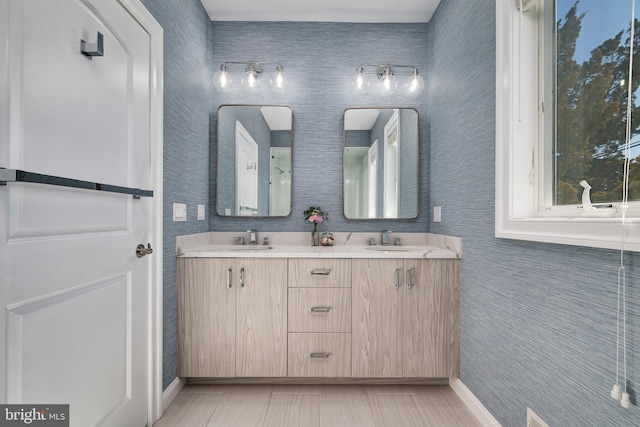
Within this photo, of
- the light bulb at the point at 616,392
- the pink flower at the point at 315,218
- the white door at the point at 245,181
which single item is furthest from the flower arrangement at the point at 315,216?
the light bulb at the point at 616,392

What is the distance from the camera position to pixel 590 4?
1163 mm

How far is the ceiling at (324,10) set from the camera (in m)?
2.28

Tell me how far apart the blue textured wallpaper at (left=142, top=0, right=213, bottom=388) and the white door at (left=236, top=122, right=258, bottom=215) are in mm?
242

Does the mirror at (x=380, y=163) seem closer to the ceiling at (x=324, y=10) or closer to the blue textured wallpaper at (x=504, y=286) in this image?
the blue textured wallpaper at (x=504, y=286)

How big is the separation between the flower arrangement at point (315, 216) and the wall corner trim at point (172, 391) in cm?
126

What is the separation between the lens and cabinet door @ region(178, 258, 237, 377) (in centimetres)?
193

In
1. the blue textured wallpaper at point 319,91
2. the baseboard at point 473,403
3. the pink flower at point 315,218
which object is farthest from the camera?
the blue textured wallpaper at point 319,91

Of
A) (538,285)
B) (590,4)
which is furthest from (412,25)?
(538,285)

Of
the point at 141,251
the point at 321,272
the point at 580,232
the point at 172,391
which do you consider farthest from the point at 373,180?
the point at 172,391

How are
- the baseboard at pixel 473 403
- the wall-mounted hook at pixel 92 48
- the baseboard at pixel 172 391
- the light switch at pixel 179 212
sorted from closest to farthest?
1. the wall-mounted hook at pixel 92 48
2. the baseboard at pixel 473 403
3. the baseboard at pixel 172 391
4. the light switch at pixel 179 212

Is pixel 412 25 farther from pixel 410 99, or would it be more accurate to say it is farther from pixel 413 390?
pixel 413 390

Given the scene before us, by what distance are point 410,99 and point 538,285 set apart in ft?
5.73

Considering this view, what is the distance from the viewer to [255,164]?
8.16ft

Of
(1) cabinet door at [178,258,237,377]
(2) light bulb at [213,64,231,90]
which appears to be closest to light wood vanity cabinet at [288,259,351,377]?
(1) cabinet door at [178,258,237,377]
